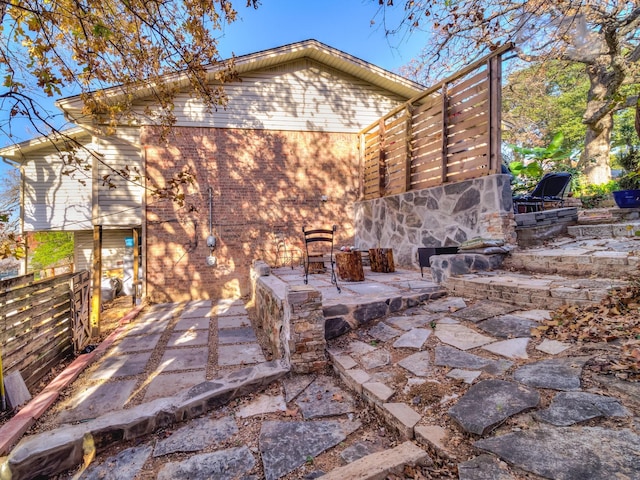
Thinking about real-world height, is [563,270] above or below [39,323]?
above

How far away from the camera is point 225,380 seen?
2.86 meters

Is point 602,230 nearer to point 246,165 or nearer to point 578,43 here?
point 578,43

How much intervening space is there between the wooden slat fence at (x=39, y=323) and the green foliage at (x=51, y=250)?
9.26m

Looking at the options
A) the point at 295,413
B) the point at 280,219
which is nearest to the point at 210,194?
the point at 280,219

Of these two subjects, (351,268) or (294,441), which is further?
(351,268)

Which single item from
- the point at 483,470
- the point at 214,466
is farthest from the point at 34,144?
the point at 483,470

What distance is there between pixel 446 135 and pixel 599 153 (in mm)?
8833

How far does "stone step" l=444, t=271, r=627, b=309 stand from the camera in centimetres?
288

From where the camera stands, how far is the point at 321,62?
26.7 ft

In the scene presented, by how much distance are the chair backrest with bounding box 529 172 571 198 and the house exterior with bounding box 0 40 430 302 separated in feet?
13.1

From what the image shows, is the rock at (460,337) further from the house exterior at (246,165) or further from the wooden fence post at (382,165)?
the house exterior at (246,165)

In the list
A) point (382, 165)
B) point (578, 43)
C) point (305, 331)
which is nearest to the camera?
point (305, 331)

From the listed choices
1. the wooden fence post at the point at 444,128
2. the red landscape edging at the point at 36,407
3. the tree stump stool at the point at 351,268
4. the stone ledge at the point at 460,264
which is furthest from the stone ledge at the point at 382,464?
the wooden fence post at the point at 444,128

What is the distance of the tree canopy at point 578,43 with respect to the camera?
312cm
